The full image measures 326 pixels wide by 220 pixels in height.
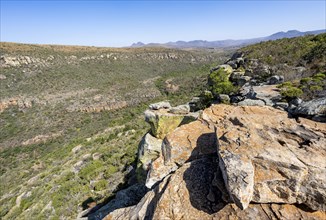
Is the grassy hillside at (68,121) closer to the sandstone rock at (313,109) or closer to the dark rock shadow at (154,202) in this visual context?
the dark rock shadow at (154,202)

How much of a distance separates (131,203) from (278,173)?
19.6 feet

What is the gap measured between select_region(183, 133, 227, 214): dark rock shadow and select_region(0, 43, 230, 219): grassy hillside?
32.3 ft

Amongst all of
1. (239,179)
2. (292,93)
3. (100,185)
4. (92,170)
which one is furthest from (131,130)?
(239,179)

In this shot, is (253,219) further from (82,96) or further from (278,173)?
(82,96)

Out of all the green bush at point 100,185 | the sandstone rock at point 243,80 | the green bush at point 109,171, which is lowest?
the green bush at point 109,171

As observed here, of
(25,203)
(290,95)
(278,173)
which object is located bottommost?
(25,203)

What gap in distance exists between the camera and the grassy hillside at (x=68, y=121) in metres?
17.2

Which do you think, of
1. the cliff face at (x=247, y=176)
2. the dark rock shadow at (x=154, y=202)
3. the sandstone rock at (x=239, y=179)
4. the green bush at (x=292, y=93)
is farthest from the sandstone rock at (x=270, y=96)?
the dark rock shadow at (x=154, y=202)

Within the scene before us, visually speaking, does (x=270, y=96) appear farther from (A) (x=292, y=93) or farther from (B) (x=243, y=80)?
Result: (B) (x=243, y=80)

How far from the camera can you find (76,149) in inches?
1110

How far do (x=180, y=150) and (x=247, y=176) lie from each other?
280cm

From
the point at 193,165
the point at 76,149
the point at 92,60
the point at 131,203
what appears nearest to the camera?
the point at 193,165

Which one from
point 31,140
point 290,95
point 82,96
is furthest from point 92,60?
point 290,95

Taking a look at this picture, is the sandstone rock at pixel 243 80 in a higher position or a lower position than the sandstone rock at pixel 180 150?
lower
